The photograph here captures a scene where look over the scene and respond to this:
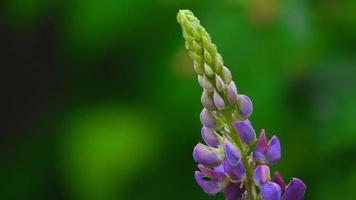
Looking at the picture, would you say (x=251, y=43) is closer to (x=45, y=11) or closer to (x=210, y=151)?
(x=45, y=11)

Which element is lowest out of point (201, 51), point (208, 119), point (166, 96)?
point (208, 119)

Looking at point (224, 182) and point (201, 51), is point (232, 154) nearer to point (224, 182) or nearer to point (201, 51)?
point (224, 182)

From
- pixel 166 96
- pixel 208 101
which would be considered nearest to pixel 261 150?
pixel 208 101

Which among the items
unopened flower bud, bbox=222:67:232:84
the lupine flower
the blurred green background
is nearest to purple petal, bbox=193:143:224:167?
the lupine flower

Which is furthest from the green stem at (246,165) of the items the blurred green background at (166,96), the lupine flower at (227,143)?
the blurred green background at (166,96)

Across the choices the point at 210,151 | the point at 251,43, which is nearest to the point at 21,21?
the point at 251,43

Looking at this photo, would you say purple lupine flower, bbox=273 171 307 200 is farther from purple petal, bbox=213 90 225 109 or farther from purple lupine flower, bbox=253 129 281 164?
purple petal, bbox=213 90 225 109
